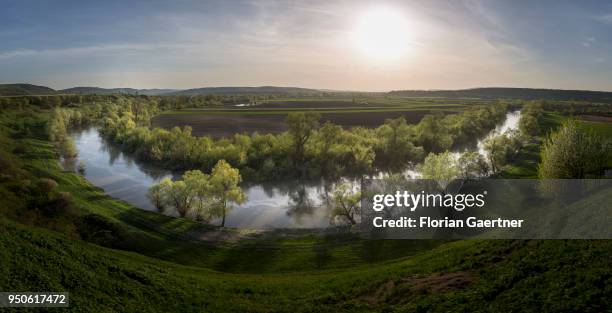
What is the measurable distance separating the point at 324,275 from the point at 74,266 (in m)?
19.7

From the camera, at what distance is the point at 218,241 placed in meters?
46.8

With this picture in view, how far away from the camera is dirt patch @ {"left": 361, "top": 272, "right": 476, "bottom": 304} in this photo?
22.4m

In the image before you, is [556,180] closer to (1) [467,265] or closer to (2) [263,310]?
(1) [467,265]

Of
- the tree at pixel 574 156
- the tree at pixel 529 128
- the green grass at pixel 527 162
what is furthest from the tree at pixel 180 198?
the tree at pixel 529 128

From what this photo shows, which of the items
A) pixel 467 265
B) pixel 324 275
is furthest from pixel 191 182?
pixel 467 265

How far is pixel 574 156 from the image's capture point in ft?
139

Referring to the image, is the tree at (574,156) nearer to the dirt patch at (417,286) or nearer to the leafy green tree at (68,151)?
the dirt patch at (417,286)

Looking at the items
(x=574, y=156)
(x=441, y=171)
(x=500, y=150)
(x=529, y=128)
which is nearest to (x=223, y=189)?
(x=441, y=171)

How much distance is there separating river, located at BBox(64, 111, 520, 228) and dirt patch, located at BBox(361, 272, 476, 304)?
29601mm

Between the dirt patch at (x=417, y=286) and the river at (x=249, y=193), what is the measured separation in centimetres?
2960

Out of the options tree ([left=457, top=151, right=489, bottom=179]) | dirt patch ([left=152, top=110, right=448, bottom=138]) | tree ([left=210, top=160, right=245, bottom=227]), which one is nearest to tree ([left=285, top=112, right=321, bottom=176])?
tree ([left=210, top=160, right=245, bottom=227])

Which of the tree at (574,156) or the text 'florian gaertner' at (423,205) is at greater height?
the tree at (574,156)

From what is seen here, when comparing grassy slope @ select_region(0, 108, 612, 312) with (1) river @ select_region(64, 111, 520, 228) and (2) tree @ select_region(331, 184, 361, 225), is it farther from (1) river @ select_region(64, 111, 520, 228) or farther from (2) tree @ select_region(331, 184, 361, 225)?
(1) river @ select_region(64, 111, 520, 228)

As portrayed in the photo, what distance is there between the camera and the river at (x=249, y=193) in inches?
2244
